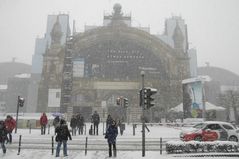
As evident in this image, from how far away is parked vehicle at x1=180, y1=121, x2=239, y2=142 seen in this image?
16.4m

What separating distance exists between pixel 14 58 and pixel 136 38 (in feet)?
294

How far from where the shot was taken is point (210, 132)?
1702cm

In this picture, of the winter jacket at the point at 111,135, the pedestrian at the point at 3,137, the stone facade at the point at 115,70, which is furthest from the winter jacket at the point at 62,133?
the stone facade at the point at 115,70

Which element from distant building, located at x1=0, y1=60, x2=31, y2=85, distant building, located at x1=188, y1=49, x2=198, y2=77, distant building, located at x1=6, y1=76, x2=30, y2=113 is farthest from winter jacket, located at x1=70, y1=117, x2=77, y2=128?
distant building, located at x1=0, y1=60, x2=31, y2=85

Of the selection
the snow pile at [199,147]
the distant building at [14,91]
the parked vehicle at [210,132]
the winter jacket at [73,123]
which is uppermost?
the distant building at [14,91]

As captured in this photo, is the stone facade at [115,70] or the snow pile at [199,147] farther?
the stone facade at [115,70]

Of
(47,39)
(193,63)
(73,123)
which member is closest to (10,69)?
(47,39)

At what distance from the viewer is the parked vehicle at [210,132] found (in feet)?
53.9

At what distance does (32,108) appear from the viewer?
76.9 m

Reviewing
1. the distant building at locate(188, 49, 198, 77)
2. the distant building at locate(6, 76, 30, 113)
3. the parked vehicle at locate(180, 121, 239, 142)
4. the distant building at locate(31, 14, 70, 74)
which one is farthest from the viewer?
the distant building at locate(6, 76, 30, 113)

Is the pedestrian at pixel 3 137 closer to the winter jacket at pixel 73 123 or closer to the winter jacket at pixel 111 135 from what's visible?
the winter jacket at pixel 111 135

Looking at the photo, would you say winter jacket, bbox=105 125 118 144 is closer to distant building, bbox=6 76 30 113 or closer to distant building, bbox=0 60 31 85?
distant building, bbox=6 76 30 113

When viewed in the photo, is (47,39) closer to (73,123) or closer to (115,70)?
(115,70)

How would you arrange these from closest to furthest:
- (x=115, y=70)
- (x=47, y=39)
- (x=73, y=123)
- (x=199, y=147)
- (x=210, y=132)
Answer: (x=199, y=147), (x=210, y=132), (x=73, y=123), (x=115, y=70), (x=47, y=39)
